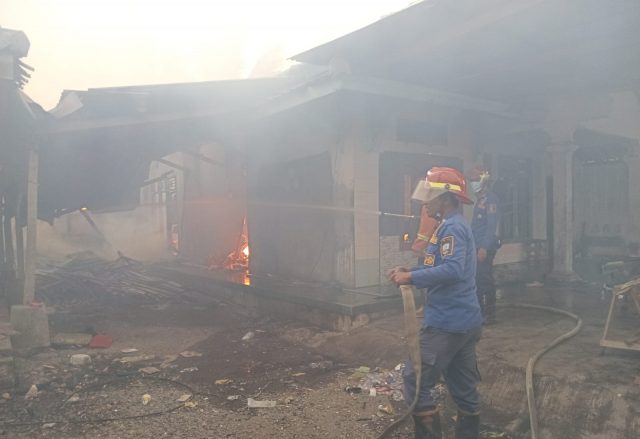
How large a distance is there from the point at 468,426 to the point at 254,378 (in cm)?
285

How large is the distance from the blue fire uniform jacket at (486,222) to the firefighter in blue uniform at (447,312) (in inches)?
102

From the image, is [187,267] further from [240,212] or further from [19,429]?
[19,429]

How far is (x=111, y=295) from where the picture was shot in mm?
10969

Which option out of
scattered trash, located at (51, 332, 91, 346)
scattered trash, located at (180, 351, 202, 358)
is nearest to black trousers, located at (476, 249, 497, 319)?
scattered trash, located at (180, 351, 202, 358)

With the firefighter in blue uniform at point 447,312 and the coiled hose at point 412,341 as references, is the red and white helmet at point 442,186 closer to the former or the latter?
the firefighter in blue uniform at point 447,312

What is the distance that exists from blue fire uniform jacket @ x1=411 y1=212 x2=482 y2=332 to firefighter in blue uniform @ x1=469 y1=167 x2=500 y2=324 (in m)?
2.61

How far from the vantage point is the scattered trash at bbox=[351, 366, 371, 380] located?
539 cm

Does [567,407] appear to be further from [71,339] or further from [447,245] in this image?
[71,339]

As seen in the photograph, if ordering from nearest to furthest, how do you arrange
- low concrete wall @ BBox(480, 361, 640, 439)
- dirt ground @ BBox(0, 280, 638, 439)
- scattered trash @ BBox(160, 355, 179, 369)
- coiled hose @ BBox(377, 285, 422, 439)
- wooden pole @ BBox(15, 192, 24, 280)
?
coiled hose @ BBox(377, 285, 422, 439), low concrete wall @ BBox(480, 361, 640, 439), dirt ground @ BBox(0, 280, 638, 439), scattered trash @ BBox(160, 355, 179, 369), wooden pole @ BBox(15, 192, 24, 280)

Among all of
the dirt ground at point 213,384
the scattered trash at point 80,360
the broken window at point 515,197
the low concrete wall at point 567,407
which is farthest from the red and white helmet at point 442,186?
the broken window at point 515,197

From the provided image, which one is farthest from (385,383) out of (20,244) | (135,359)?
(20,244)

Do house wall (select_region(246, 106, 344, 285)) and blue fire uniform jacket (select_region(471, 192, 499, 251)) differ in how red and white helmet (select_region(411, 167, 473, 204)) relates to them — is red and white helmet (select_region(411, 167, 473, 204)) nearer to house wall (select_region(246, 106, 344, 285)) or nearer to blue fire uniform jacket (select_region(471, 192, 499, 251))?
blue fire uniform jacket (select_region(471, 192, 499, 251))

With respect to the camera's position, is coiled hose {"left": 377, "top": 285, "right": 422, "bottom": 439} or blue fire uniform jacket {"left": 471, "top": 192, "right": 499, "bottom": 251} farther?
blue fire uniform jacket {"left": 471, "top": 192, "right": 499, "bottom": 251}

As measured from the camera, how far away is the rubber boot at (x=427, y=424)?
10.6 feet
